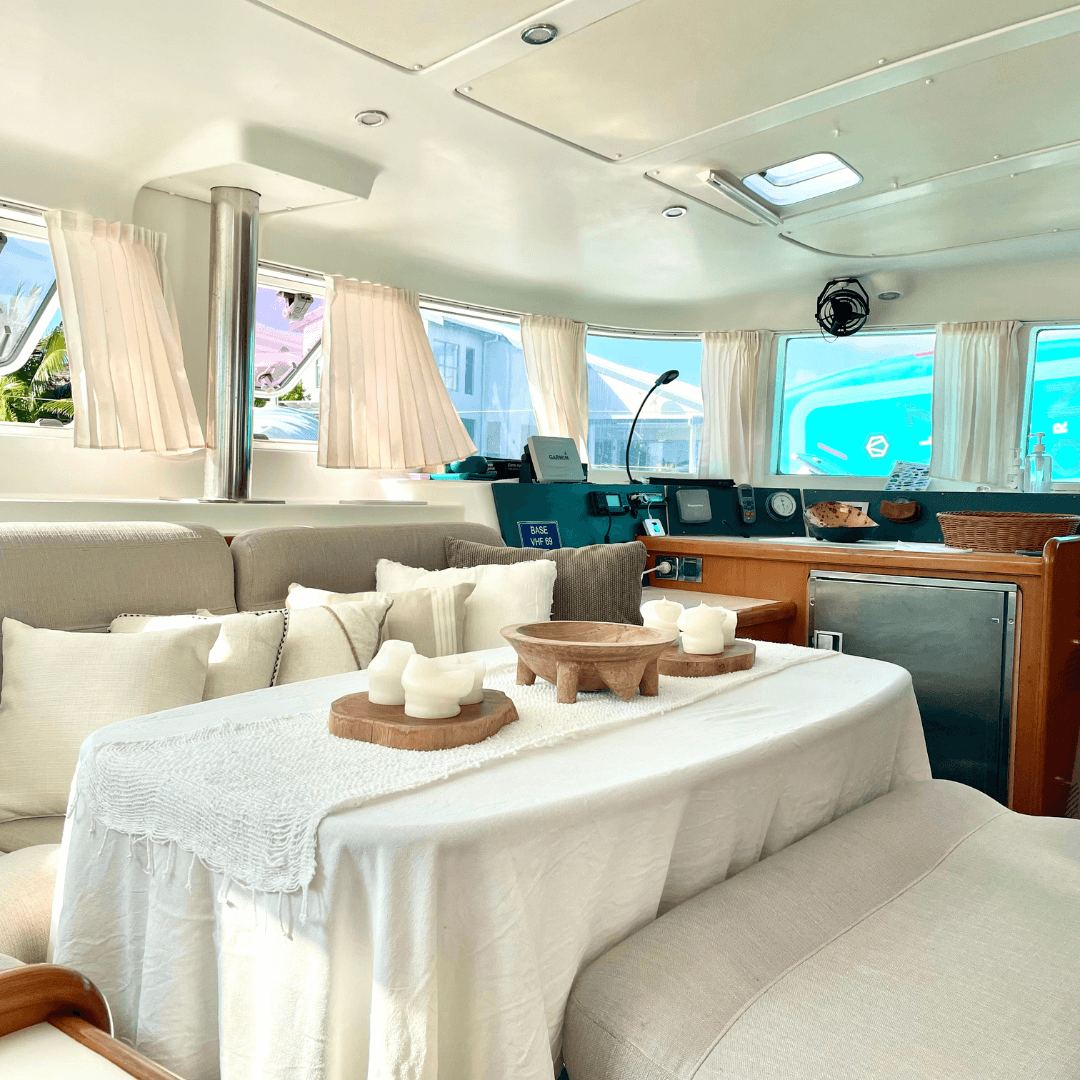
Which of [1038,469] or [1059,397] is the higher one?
[1059,397]

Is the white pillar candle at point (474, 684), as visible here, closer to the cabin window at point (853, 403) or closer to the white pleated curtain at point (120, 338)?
the white pleated curtain at point (120, 338)

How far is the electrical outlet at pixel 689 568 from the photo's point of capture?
3430 millimetres

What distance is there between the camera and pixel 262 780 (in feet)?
3.11

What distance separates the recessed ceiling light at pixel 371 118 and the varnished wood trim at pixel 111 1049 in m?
2.90

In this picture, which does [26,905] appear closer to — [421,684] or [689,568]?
[421,684]

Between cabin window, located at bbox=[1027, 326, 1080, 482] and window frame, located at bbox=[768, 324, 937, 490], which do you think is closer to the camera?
cabin window, located at bbox=[1027, 326, 1080, 482]

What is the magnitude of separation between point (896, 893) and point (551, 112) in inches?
105

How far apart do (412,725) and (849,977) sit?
568 millimetres

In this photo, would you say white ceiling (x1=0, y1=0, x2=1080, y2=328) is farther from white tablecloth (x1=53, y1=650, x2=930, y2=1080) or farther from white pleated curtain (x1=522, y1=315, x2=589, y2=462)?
white tablecloth (x1=53, y1=650, x2=930, y2=1080)

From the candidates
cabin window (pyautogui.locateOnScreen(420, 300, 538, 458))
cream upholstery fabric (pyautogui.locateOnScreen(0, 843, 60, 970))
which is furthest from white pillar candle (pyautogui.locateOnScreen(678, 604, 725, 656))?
cabin window (pyautogui.locateOnScreen(420, 300, 538, 458))

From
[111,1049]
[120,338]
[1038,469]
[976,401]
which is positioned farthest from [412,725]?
[976,401]

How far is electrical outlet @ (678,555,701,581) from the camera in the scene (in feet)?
11.3

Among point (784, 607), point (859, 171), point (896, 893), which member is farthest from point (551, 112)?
point (896, 893)

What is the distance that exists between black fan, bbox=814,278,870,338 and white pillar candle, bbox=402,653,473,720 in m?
5.06
